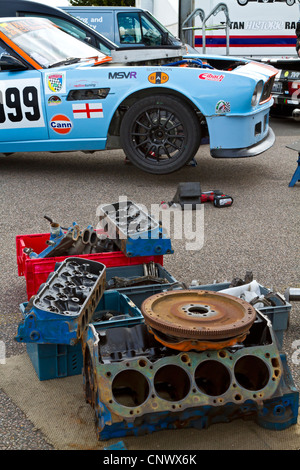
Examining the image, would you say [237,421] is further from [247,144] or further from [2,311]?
[247,144]

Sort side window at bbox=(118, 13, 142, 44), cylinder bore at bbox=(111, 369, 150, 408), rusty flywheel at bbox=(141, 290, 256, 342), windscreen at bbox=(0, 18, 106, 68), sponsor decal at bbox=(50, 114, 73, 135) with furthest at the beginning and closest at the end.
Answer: side window at bbox=(118, 13, 142, 44) < windscreen at bbox=(0, 18, 106, 68) < sponsor decal at bbox=(50, 114, 73, 135) < cylinder bore at bbox=(111, 369, 150, 408) < rusty flywheel at bbox=(141, 290, 256, 342)

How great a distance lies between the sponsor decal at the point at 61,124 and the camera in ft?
20.2

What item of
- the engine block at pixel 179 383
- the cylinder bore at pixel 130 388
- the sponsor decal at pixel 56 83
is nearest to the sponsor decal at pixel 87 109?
the sponsor decal at pixel 56 83

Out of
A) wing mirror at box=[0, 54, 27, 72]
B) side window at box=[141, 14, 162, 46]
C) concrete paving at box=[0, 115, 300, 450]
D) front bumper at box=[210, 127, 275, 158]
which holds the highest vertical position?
wing mirror at box=[0, 54, 27, 72]

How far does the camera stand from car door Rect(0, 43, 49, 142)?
6.17 meters

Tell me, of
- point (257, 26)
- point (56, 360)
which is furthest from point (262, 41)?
point (56, 360)

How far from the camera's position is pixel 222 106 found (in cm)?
583

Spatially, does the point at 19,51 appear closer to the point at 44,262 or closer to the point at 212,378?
the point at 44,262

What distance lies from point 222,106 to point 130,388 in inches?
157

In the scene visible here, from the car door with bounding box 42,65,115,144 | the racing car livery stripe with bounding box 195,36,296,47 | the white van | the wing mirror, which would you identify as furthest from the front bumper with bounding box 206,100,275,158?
the racing car livery stripe with bounding box 195,36,296,47

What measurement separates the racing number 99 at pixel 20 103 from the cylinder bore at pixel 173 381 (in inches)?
173

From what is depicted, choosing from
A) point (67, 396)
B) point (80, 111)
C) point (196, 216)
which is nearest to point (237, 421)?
point (67, 396)

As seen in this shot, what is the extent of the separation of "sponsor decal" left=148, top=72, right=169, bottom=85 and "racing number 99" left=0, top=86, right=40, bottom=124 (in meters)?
1.25

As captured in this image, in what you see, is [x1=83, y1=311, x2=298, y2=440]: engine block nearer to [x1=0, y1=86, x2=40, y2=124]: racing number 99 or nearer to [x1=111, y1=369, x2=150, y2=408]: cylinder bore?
[x1=111, y1=369, x2=150, y2=408]: cylinder bore
